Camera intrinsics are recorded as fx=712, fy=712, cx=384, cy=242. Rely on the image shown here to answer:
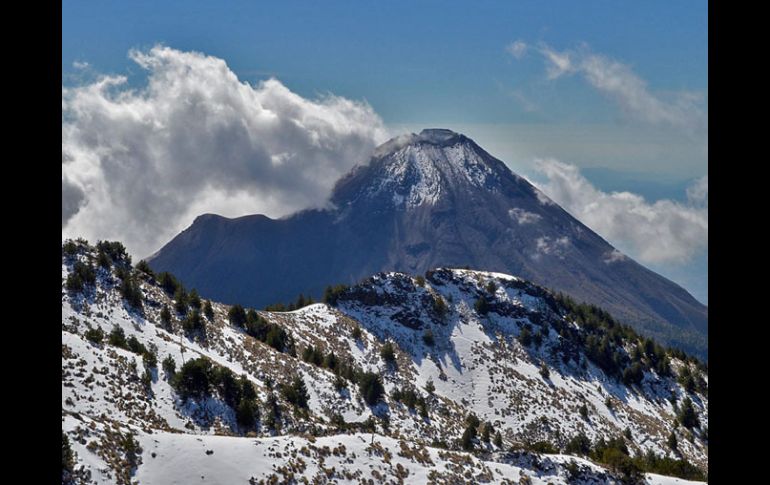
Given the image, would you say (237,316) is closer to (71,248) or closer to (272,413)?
(71,248)

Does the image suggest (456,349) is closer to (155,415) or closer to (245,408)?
(245,408)

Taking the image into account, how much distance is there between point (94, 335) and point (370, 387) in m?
35.1

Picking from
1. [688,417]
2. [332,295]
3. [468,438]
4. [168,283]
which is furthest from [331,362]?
[688,417]

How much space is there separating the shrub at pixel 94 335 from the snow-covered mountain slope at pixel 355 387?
657 mm

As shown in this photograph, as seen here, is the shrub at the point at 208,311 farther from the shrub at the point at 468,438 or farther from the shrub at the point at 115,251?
the shrub at the point at 468,438

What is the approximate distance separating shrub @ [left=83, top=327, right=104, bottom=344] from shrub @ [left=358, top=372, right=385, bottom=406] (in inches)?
1311

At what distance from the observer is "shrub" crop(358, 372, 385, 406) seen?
3573 inches

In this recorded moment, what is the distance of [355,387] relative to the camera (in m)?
93.2

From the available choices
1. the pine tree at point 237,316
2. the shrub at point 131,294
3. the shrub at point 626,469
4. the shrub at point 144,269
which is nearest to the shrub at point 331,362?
the pine tree at point 237,316

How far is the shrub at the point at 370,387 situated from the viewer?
90.8 meters
